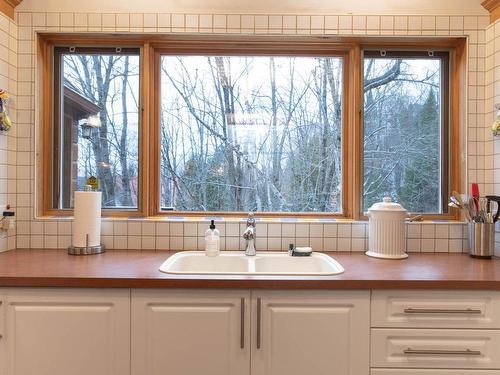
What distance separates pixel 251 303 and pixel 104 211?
1.17 meters

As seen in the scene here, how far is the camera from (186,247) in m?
1.92

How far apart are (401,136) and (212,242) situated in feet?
4.37

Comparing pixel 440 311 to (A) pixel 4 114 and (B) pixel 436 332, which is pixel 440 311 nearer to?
(B) pixel 436 332

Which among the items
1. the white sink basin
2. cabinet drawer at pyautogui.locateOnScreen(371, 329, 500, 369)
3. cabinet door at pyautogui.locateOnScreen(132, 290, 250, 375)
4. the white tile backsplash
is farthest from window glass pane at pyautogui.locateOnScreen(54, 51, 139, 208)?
cabinet drawer at pyautogui.locateOnScreen(371, 329, 500, 369)

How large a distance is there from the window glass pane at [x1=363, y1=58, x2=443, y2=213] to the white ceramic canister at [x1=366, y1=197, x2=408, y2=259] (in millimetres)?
270

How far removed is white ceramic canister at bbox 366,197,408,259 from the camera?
173 centimetres

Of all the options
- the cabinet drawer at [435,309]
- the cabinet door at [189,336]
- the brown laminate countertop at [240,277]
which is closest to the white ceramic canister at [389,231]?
the brown laminate countertop at [240,277]

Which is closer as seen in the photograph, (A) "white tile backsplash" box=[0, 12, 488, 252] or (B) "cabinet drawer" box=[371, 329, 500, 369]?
(B) "cabinet drawer" box=[371, 329, 500, 369]

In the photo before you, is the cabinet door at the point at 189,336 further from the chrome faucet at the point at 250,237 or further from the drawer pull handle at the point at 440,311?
the drawer pull handle at the point at 440,311

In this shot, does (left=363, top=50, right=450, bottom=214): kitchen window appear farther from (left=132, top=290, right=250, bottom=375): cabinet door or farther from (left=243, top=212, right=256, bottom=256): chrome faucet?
(left=132, top=290, right=250, bottom=375): cabinet door

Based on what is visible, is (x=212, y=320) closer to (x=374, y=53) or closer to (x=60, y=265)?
(x=60, y=265)

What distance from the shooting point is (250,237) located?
5.81 ft

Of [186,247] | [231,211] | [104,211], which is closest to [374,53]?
[231,211]

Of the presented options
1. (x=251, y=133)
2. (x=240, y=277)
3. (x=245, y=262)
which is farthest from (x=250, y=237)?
(x=251, y=133)
